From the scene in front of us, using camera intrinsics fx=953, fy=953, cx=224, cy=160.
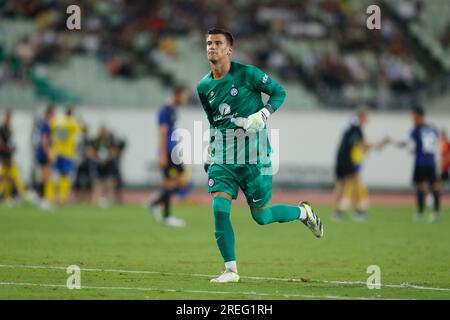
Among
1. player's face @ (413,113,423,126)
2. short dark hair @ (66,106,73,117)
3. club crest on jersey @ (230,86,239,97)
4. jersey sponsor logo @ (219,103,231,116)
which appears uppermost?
short dark hair @ (66,106,73,117)

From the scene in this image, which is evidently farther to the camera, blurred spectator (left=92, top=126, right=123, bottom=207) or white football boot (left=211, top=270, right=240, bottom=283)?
blurred spectator (left=92, top=126, right=123, bottom=207)

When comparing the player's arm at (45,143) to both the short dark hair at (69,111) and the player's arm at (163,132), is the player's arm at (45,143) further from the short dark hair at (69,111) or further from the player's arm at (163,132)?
the player's arm at (163,132)

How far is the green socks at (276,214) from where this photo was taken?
10.8 metres

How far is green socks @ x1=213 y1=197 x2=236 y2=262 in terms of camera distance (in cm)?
1027

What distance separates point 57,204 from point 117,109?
23.8 ft

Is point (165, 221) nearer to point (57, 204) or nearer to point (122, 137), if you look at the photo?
point (57, 204)

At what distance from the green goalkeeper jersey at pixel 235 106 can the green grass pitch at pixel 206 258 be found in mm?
1397

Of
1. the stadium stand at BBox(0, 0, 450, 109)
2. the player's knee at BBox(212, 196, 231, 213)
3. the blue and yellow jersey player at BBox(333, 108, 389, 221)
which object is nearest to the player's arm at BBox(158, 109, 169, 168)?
the blue and yellow jersey player at BBox(333, 108, 389, 221)

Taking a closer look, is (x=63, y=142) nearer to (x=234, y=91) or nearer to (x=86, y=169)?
(x=86, y=169)

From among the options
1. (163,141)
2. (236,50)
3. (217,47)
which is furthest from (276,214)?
(236,50)

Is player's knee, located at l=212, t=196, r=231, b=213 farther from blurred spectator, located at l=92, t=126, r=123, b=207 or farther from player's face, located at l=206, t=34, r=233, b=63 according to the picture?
blurred spectator, located at l=92, t=126, r=123, b=207

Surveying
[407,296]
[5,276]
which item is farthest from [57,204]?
[407,296]

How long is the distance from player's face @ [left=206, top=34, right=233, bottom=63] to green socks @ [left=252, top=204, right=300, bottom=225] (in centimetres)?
179

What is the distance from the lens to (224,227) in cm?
1030
